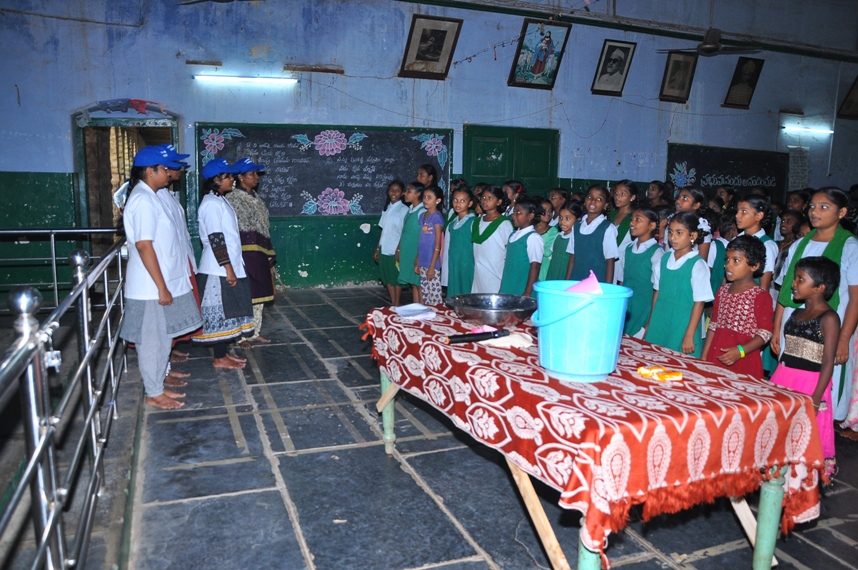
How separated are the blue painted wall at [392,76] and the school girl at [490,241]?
3.57 m

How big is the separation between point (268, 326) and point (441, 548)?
3933 millimetres

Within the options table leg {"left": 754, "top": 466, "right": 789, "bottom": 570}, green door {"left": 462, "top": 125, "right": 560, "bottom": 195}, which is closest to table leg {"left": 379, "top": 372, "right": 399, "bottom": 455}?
table leg {"left": 754, "top": 466, "right": 789, "bottom": 570}

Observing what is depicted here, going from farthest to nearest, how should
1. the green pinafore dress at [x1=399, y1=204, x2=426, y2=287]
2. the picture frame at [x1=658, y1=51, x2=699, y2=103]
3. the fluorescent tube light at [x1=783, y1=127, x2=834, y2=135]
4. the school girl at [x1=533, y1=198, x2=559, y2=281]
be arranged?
the fluorescent tube light at [x1=783, y1=127, x2=834, y2=135] < the picture frame at [x1=658, y1=51, x2=699, y2=103] < the green pinafore dress at [x1=399, y1=204, x2=426, y2=287] < the school girl at [x1=533, y1=198, x2=559, y2=281]

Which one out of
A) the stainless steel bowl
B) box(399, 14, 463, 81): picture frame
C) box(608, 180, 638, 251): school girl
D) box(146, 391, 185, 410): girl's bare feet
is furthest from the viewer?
box(399, 14, 463, 81): picture frame

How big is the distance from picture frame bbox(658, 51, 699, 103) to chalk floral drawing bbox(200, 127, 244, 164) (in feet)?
20.0

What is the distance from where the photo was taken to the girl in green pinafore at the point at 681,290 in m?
3.30

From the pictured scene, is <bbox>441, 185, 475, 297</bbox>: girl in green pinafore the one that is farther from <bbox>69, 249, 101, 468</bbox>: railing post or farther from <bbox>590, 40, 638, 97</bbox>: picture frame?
<bbox>590, 40, 638, 97</bbox>: picture frame

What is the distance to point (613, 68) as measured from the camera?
8977mm

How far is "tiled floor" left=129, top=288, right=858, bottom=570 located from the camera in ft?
7.74

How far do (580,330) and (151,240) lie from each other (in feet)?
8.21

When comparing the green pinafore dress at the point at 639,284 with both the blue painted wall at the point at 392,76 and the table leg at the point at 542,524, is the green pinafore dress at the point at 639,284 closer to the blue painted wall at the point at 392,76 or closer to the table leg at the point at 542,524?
the table leg at the point at 542,524

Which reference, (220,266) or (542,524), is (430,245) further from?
(542,524)

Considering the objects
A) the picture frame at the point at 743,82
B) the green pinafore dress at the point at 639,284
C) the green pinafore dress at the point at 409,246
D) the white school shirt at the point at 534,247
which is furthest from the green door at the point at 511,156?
the green pinafore dress at the point at 639,284

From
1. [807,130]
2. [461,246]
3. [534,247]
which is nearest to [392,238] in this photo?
[461,246]
